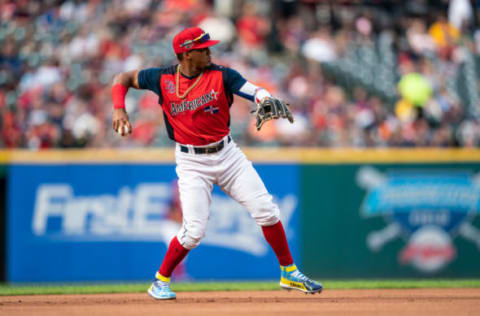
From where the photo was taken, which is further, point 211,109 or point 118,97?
point 118,97

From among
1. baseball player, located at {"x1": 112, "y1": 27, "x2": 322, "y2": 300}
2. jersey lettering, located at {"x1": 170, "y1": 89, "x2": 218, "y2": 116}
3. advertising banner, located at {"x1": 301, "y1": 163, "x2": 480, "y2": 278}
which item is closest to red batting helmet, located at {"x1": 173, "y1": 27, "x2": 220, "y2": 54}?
baseball player, located at {"x1": 112, "y1": 27, "x2": 322, "y2": 300}

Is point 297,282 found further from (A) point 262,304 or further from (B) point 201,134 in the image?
(B) point 201,134

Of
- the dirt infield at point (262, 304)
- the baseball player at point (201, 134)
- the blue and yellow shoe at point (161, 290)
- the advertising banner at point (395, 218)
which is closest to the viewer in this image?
the dirt infield at point (262, 304)

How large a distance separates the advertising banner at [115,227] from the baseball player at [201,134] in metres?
3.87

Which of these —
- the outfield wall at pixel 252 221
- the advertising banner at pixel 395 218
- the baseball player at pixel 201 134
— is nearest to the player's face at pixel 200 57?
the baseball player at pixel 201 134

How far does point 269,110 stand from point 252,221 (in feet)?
14.7

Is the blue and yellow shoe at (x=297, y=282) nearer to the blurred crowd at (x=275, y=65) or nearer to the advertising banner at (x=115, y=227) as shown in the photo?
the advertising banner at (x=115, y=227)

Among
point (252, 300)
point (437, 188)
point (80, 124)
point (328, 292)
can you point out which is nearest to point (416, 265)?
point (437, 188)

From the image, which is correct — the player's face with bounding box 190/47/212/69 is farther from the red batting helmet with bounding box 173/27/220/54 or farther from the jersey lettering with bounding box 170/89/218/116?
the jersey lettering with bounding box 170/89/218/116

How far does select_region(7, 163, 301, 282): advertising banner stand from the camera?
9.67m

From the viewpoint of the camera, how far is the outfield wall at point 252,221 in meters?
9.70

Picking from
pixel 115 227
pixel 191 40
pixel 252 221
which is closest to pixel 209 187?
pixel 191 40

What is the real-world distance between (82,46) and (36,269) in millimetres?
4649

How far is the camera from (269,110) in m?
5.59
